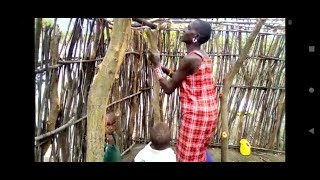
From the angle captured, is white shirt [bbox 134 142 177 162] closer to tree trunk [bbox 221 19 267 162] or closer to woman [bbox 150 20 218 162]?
woman [bbox 150 20 218 162]

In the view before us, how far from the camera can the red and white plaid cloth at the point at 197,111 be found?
6.98 feet

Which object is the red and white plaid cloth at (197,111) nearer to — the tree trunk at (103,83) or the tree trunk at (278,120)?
the tree trunk at (103,83)

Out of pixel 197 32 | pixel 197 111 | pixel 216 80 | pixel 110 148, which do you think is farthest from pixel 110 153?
pixel 216 80

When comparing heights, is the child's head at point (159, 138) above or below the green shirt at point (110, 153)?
above

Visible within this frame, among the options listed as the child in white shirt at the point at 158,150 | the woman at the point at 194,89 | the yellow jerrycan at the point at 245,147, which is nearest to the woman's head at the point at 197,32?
the woman at the point at 194,89

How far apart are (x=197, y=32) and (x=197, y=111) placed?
452mm

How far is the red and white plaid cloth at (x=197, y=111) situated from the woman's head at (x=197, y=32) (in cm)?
8

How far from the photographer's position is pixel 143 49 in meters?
3.76

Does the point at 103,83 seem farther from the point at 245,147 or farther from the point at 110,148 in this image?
the point at 245,147

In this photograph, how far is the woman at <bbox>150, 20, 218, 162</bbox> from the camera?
2.09 m
